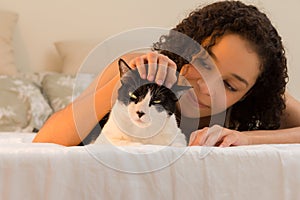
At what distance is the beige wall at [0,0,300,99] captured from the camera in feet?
7.43

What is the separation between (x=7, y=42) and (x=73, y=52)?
30 centimetres

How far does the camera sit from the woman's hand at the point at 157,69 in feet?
2.66

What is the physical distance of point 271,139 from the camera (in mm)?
1008

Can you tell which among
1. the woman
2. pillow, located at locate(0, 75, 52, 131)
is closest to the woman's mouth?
the woman

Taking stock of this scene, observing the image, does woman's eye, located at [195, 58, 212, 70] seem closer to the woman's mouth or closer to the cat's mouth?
the woman's mouth

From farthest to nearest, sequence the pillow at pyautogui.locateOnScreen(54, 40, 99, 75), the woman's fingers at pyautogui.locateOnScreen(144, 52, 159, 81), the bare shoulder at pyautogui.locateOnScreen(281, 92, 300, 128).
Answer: the pillow at pyautogui.locateOnScreen(54, 40, 99, 75)
the bare shoulder at pyautogui.locateOnScreen(281, 92, 300, 128)
the woman's fingers at pyautogui.locateOnScreen(144, 52, 159, 81)

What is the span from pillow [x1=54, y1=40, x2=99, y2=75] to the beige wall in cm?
9

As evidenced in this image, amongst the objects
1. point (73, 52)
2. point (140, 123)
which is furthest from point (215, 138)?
point (73, 52)

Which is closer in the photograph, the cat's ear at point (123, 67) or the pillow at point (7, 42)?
the cat's ear at point (123, 67)

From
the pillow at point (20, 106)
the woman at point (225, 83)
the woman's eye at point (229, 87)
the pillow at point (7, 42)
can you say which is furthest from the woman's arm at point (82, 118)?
the pillow at point (7, 42)

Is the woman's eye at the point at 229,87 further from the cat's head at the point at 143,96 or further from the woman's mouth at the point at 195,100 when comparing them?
the cat's head at the point at 143,96

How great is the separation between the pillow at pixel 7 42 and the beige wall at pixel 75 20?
0.29ft

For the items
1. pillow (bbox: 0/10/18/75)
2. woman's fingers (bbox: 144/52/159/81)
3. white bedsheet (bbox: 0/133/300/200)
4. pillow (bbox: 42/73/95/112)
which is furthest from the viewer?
pillow (bbox: 0/10/18/75)

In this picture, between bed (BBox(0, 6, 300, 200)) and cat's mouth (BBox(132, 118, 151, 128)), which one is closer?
bed (BBox(0, 6, 300, 200))
